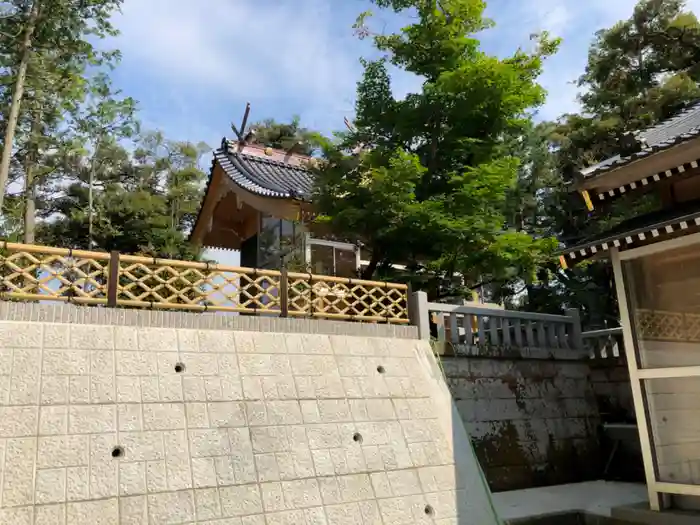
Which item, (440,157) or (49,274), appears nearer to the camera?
(49,274)

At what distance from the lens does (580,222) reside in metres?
17.5

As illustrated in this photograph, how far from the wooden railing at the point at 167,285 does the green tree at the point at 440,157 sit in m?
1.55

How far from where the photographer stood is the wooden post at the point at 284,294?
6820 millimetres

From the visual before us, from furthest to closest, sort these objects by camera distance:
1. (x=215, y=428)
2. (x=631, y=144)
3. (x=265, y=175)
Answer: (x=265, y=175), (x=631, y=144), (x=215, y=428)

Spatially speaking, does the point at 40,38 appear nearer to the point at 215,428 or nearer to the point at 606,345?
the point at 215,428

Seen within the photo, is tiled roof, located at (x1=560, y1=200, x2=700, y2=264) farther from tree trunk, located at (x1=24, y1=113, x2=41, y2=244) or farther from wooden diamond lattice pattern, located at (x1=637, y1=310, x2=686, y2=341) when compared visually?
tree trunk, located at (x1=24, y1=113, x2=41, y2=244)

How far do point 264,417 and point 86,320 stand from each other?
2.07 metres

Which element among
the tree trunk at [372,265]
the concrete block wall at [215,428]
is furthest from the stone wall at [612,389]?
the tree trunk at [372,265]

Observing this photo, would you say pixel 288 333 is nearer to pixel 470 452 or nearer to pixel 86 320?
pixel 86 320

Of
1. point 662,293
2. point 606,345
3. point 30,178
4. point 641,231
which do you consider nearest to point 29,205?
point 30,178

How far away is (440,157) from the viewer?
32.9 ft

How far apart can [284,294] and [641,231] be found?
14.0 ft

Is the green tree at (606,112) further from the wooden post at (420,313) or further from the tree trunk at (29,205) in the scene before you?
the tree trunk at (29,205)

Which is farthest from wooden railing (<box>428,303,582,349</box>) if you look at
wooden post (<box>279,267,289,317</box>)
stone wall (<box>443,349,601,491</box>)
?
wooden post (<box>279,267,289,317</box>)
